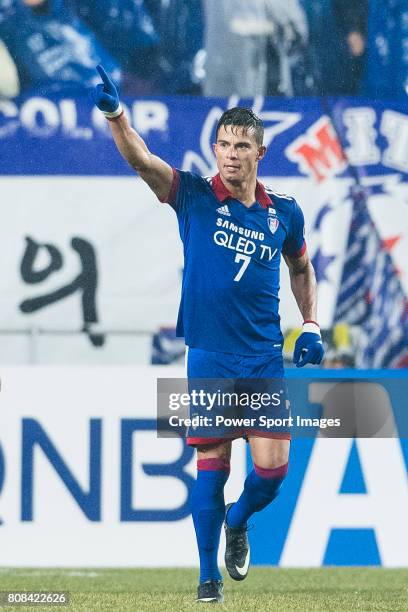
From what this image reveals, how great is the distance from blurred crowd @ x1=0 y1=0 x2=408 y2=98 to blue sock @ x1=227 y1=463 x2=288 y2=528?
351cm

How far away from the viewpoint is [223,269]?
592cm

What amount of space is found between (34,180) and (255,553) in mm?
2630

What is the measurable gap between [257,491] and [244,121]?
147 cm

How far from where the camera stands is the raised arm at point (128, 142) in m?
5.44

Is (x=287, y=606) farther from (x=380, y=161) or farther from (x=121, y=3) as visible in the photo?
(x=121, y=3)

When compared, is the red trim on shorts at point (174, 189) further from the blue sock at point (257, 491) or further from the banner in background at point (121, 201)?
the banner in background at point (121, 201)

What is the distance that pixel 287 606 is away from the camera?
5.63 m

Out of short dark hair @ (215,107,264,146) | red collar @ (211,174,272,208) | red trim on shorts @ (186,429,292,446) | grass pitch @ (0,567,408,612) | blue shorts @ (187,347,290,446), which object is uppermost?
short dark hair @ (215,107,264,146)

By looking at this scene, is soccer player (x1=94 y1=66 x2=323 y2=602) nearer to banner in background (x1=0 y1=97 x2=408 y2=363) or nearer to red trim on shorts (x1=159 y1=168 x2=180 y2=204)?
red trim on shorts (x1=159 y1=168 x2=180 y2=204)

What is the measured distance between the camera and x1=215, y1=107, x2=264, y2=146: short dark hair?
5.89 metres

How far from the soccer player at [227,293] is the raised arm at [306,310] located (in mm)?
230

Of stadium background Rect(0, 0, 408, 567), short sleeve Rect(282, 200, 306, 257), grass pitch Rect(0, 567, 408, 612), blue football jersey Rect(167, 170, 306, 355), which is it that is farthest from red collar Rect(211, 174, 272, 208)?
stadium background Rect(0, 0, 408, 567)

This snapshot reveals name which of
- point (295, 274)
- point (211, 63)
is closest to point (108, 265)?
point (211, 63)

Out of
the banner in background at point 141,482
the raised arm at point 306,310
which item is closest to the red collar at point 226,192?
the raised arm at point 306,310
